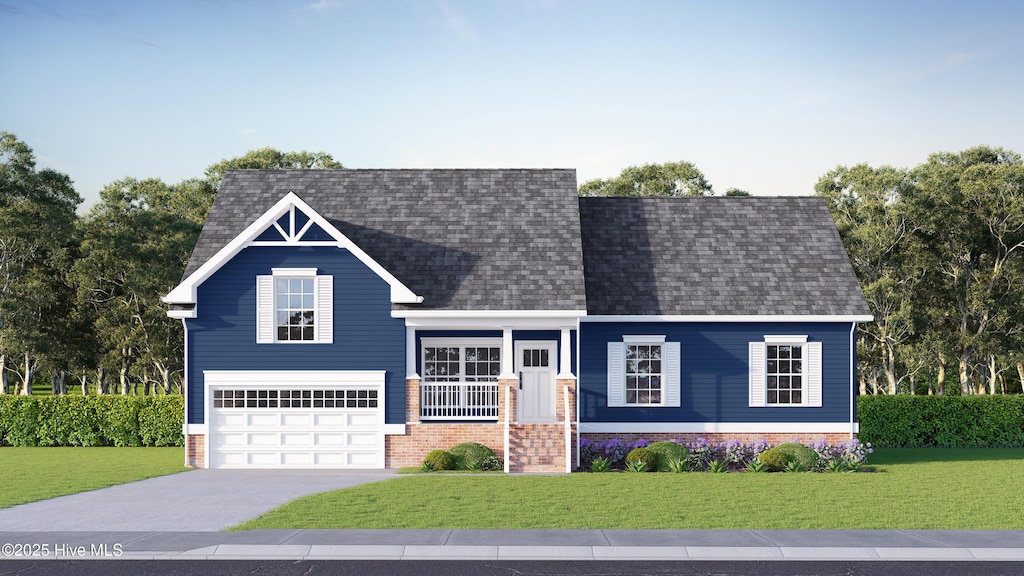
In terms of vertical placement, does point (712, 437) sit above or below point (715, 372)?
below

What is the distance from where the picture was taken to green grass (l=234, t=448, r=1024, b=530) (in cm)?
1563

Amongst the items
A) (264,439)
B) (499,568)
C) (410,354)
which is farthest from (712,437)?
(499,568)

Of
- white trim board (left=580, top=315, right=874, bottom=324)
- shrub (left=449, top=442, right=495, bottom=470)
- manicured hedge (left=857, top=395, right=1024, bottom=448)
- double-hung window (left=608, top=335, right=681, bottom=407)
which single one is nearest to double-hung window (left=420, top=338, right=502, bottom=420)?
shrub (left=449, top=442, right=495, bottom=470)

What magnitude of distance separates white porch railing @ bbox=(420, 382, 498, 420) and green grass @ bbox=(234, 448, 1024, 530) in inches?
140

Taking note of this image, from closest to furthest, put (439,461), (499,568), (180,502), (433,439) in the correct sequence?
(499,568) → (180,502) → (439,461) → (433,439)

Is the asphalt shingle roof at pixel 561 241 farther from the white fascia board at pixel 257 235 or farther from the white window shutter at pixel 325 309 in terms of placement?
the white window shutter at pixel 325 309

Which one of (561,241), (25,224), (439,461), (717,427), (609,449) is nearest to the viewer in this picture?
(439,461)

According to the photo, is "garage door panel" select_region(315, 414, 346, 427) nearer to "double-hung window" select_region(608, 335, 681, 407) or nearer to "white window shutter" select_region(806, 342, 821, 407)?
"double-hung window" select_region(608, 335, 681, 407)

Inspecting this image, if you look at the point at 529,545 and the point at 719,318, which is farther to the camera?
the point at 719,318

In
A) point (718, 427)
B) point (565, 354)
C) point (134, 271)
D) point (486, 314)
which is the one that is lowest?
point (718, 427)

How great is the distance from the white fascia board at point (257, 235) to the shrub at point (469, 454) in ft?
13.1

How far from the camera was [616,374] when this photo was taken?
2719 centimetres

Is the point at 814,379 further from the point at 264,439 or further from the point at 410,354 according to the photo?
the point at 264,439

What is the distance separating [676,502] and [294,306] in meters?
12.3
